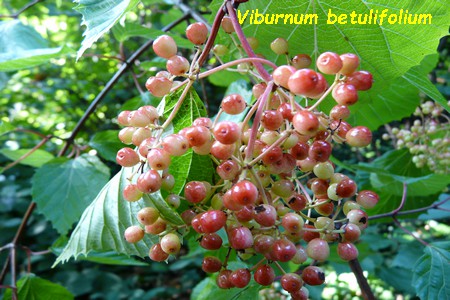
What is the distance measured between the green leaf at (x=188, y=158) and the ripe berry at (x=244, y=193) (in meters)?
0.21

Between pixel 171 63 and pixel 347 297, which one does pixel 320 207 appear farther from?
pixel 347 297

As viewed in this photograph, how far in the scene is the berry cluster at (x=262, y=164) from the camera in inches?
23.5

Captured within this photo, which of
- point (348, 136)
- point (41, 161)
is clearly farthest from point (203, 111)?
point (41, 161)

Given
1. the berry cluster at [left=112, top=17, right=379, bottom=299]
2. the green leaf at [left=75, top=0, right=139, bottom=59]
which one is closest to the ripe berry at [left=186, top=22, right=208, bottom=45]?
the berry cluster at [left=112, top=17, right=379, bottom=299]

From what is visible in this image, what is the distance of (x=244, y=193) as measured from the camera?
56 cm

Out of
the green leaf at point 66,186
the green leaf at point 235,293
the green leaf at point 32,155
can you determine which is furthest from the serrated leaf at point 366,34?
the green leaf at point 32,155

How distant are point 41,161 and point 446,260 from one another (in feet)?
5.85

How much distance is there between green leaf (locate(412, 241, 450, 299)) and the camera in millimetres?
1185

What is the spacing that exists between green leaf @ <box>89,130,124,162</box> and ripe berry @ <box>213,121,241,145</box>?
123cm

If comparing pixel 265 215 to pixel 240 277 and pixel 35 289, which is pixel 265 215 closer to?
pixel 240 277

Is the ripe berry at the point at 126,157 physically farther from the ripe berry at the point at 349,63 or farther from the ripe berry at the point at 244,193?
the ripe berry at the point at 349,63

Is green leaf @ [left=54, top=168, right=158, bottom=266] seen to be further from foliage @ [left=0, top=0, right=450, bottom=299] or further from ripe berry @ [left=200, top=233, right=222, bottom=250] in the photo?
ripe berry @ [left=200, top=233, right=222, bottom=250]

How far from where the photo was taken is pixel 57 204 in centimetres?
178

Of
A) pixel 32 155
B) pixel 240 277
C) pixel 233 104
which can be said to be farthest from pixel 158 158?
pixel 32 155
